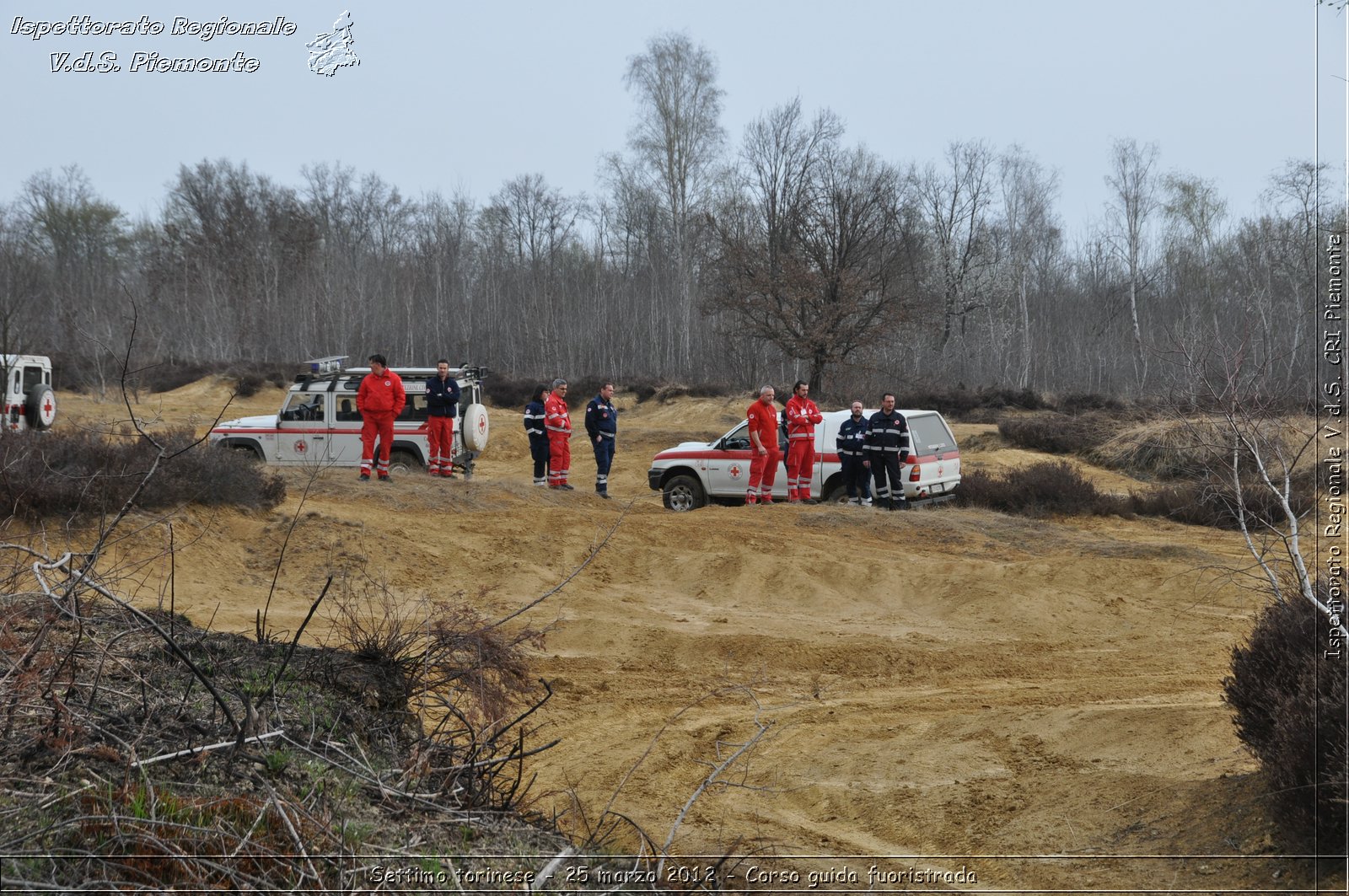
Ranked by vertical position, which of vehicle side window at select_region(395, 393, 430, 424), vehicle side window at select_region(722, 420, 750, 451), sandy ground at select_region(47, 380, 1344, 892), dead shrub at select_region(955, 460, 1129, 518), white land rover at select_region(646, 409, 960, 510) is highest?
vehicle side window at select_region(395, 393, 430, 424)

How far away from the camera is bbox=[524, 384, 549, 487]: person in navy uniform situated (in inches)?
731

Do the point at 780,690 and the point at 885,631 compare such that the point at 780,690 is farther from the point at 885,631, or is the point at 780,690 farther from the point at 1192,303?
the point at 1192,303

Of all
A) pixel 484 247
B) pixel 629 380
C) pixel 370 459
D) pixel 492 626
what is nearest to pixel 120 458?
pixel 370 459

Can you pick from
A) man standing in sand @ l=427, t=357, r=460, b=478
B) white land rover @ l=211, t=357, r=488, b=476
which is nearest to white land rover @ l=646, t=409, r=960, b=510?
man standing in sand @ l=427, t=357, r=460, b=478

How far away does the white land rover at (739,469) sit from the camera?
1770 centimetres

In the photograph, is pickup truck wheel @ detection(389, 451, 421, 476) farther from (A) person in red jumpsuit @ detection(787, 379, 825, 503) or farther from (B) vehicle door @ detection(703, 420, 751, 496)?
(A) person in red jumpsuit @ detection(787, 379, 825, 503)

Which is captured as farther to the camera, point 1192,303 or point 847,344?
point 1192,303

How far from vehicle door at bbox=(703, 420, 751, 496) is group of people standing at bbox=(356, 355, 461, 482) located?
14.3 ft

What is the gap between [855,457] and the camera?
17109 mm

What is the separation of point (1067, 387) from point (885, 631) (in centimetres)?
4100

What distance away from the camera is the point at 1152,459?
24922mm

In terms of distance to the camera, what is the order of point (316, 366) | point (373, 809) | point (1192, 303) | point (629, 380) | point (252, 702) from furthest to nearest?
1. point (1192, 303)
2. point (629, 380)
3. point (316, 366)
4. point (252, 702)
5. point (373, 809)

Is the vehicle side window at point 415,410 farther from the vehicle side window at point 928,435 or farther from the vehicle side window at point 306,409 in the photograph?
the vehicle side window at point 928,435

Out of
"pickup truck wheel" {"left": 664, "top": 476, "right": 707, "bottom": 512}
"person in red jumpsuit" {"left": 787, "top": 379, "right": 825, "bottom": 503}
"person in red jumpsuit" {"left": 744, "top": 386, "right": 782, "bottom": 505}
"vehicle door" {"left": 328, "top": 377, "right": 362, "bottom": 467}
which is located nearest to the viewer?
"person in red jumpsuit" {"left": 744, "top": 386, "right": 782, "bottom": 505}
